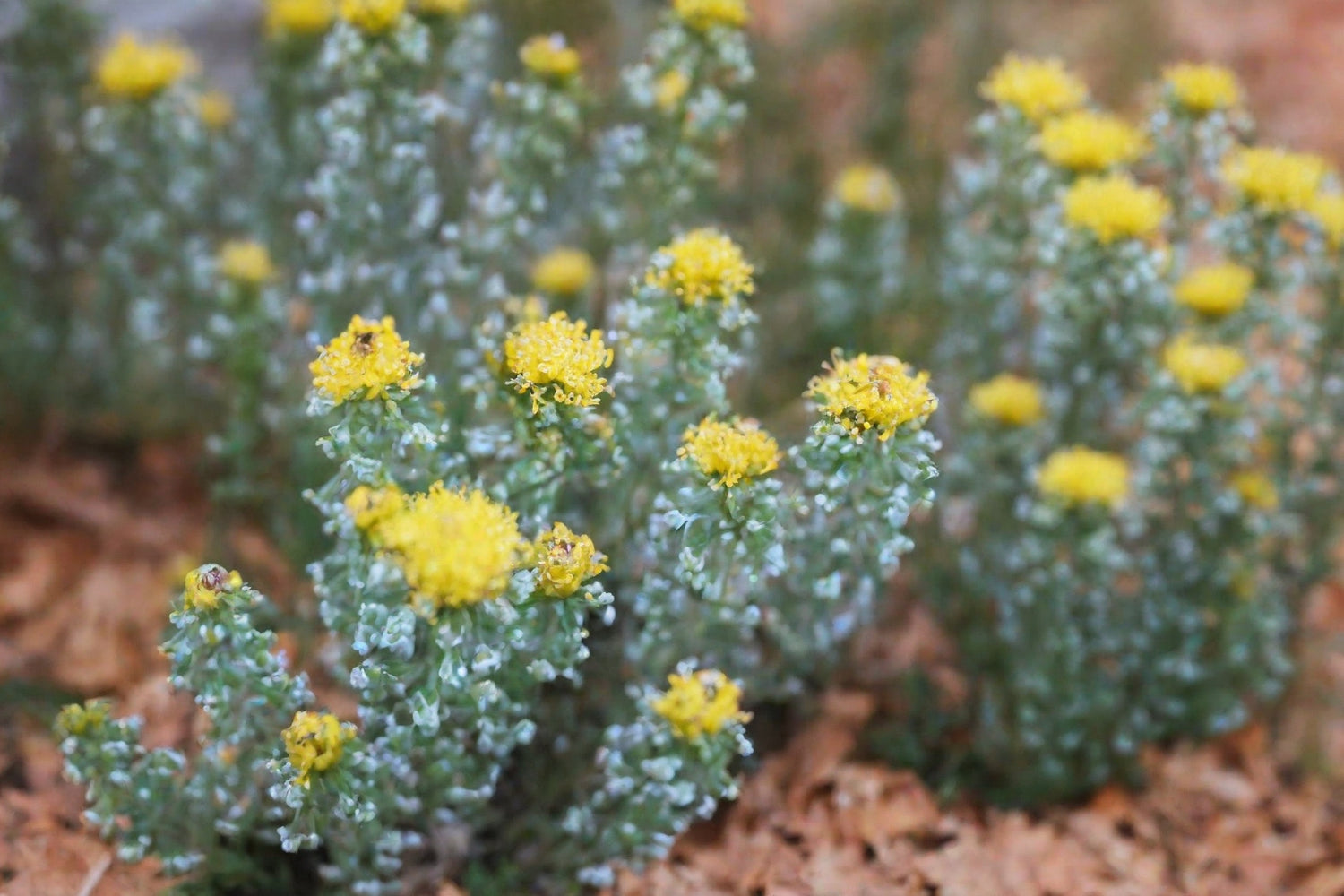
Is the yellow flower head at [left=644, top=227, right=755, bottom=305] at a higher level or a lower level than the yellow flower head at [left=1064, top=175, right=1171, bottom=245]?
lower

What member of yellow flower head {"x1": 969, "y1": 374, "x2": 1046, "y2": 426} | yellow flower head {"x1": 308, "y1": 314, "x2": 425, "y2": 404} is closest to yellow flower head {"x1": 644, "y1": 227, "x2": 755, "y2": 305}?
yellow flower head {"x1": 308, "y1": 314, "x2": 425, "y2": 404}

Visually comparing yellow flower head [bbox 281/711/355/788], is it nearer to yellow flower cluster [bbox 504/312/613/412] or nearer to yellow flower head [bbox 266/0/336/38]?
yellow flower cluster [bbox 504/312/613/412]

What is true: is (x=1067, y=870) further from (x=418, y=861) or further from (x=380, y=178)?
(x=380, y=178)

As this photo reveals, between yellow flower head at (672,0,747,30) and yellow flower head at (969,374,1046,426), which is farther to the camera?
yellow flower head at (969,374,1046,426)

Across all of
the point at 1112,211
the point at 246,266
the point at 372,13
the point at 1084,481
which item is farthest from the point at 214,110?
the point at 1084,481

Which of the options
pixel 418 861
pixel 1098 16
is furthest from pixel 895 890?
pixel 1098 16

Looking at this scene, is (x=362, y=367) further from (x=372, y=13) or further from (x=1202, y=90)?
(x=1202, y=90)
